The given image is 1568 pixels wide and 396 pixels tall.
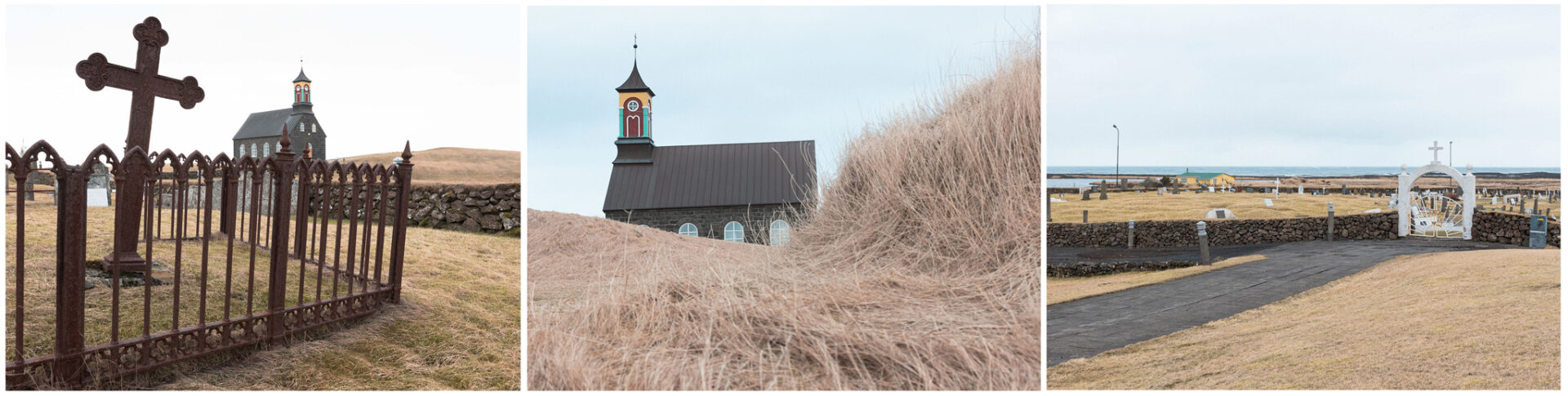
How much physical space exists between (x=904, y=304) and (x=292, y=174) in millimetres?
3506

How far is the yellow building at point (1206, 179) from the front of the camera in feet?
142

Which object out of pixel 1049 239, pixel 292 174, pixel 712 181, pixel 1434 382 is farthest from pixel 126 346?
pixel 1049 239

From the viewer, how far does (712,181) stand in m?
9.43

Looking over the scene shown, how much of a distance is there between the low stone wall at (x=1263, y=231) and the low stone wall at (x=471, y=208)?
19.2 m

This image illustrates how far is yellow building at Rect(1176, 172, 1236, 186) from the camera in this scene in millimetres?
43375

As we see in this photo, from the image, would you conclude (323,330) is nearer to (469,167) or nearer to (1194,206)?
(469,167)

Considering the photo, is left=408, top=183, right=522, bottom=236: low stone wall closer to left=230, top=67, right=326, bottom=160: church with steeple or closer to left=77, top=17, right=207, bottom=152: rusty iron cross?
left=77, top=17, right=207, bottom=152: rusty iron cross

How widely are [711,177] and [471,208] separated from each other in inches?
167

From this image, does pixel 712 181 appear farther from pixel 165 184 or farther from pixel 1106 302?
pixel 165 184

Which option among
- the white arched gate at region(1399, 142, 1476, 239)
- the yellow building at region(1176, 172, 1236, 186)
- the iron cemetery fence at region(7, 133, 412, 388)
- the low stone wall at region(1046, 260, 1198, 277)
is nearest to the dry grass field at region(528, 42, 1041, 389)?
the iron cemetery fence at region(7, 133, 412, 388)

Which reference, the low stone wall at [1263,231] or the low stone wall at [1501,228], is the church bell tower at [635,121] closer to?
the low stone wall at [1263,231]

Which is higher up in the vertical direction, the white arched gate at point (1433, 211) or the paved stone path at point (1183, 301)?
the white arched gate at point (1433, 211)

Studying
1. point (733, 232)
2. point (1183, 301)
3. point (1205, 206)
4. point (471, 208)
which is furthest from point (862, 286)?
point (1205, 206)

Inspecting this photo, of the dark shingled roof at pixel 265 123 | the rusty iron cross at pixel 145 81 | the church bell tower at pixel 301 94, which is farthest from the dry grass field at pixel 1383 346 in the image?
the church bell tower at pixel 301 94
